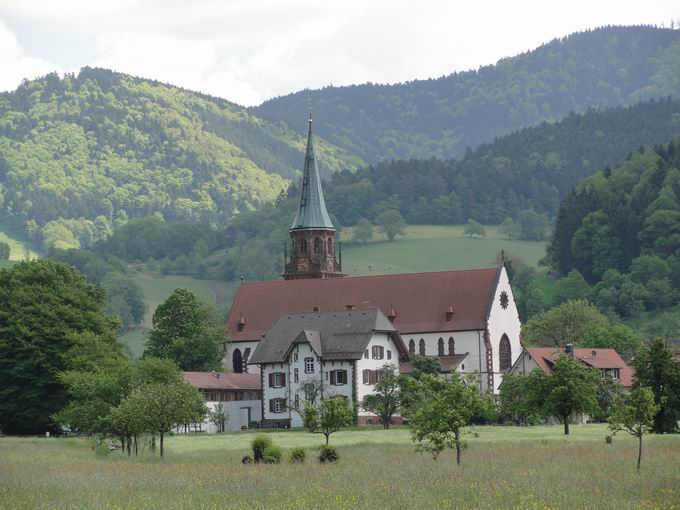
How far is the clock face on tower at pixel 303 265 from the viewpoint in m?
140

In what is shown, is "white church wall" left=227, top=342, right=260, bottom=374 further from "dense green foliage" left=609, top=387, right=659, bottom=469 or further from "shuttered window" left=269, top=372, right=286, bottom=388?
"dense green foliage" left=609, top=387, right=659, bottom=469

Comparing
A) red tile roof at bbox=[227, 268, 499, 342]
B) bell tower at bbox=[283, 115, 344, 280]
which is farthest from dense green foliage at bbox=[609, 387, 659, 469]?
bell tower at bbox=[283, 115, 344, 280]

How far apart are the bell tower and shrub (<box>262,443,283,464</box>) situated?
7458cm

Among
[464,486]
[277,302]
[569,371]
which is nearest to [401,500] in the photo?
[464,486]

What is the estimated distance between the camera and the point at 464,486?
4753cm

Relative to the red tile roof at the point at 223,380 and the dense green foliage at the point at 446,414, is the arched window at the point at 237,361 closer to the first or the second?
the red tile roof at the point at 223,380

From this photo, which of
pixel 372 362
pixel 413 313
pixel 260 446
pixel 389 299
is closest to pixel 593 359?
pixel 413 313

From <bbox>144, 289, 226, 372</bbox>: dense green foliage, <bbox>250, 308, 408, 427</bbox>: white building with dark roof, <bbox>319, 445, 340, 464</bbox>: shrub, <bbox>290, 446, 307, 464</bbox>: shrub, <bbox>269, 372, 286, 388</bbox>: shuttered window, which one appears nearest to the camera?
<bbox>319, 445, 340, 464</bbox>: shrub

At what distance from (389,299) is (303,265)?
1777 cm

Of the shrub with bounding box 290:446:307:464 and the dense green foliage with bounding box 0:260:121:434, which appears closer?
the shrub with bounding box 290:446:307:464

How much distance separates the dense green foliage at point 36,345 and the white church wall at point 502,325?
37.3m

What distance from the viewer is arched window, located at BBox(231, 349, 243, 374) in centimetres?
12988

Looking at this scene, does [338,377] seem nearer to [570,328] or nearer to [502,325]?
[502,325]

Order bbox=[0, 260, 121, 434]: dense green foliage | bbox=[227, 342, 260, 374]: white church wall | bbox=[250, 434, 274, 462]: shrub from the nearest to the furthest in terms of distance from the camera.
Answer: bbox=[250, 434, 274, 462]: shrub < bbox=[0, 260, 121, 434]: dense green foliage < bbox=[227, 342, 260, 374]: white church wall
